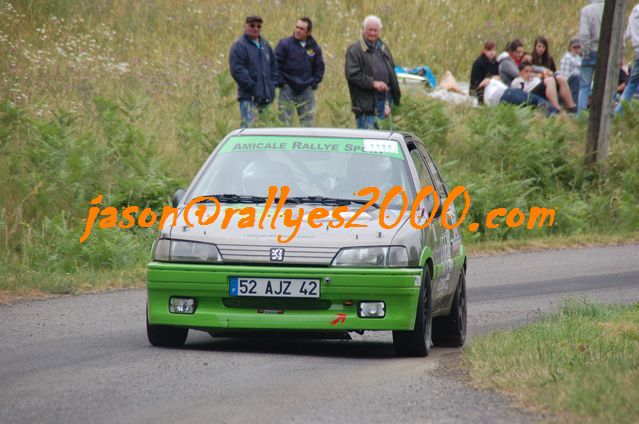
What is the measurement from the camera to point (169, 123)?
21438 millimetres

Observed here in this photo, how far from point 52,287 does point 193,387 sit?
18.1 feet

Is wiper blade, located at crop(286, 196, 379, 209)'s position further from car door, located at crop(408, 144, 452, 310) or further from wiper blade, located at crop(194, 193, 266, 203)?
car door, located at crop(408, 144, 452, 310)

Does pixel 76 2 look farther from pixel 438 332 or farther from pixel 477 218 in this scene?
pixel 438 332

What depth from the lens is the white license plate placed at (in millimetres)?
8805

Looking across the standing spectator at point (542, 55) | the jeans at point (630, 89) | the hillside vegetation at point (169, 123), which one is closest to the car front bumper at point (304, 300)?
the hillside vegetation at point (169, 123)

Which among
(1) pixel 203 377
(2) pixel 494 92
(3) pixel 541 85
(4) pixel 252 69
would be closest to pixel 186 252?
(1) pixel 203 377

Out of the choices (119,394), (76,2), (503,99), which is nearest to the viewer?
(119,394)

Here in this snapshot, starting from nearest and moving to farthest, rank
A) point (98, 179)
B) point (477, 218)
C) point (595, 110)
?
point (98, 179), point (477, 218), point (595, 110)

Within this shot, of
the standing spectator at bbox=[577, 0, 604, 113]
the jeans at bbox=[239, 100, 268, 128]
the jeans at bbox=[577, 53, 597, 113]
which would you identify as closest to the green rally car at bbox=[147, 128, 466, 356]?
the jeans at bbox=[239, 100, 268, 128]

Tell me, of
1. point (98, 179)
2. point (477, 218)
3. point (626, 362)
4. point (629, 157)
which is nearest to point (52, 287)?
point (98, 179)

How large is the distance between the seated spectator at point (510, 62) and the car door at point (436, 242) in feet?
48.7

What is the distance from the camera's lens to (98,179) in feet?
56.9

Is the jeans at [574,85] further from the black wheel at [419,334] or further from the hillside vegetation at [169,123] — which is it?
the black wheel at [419,334]

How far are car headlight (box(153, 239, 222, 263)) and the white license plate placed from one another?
23cm
